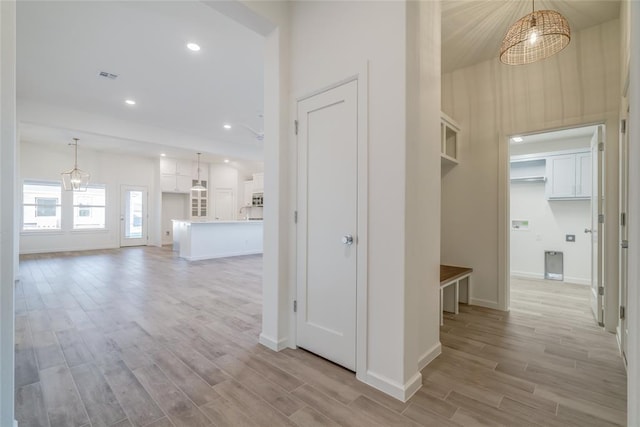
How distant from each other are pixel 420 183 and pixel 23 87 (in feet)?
21.6

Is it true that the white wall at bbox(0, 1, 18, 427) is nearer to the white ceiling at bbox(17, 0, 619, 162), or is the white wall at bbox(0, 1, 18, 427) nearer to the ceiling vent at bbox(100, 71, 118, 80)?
the white ceiling at bbox(17, 0, 619, 162)

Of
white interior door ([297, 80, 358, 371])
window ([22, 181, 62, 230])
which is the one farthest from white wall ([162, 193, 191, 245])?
white interior door ([297, 80, 358, 371])

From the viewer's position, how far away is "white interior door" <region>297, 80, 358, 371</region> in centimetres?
208

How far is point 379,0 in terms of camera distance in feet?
6.26

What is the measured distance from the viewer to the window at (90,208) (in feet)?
28.2

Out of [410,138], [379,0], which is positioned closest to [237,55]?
[379,0]

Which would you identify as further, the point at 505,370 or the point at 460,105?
the point at 460,105

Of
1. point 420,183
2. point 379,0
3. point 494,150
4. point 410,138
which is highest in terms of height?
point 379,0

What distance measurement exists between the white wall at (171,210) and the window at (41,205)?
2.84m

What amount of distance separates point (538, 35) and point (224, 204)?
10.6 m

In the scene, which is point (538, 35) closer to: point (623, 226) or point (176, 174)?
point (623, 226)

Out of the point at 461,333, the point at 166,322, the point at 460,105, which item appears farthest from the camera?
the point at 460,105

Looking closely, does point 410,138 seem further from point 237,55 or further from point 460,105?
point 237,55

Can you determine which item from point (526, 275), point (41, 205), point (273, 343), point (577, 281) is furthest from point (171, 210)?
point (577, 281)
